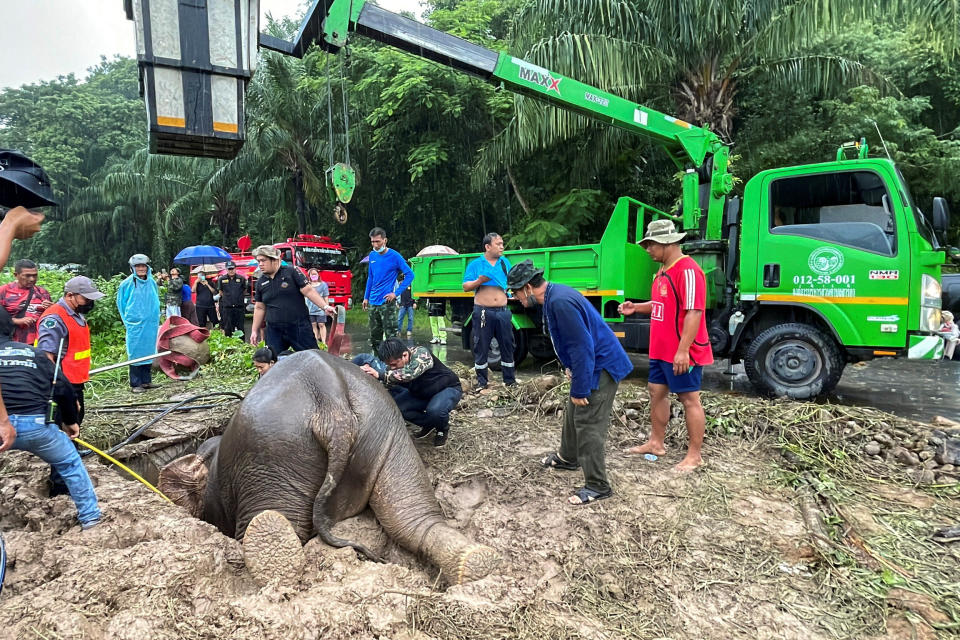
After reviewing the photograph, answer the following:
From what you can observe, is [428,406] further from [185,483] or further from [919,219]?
[919,219]

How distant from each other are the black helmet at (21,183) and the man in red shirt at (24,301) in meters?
4.08

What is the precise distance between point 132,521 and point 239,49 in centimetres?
252

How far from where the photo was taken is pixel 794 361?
6.15m

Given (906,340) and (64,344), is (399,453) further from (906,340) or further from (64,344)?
(906,340)

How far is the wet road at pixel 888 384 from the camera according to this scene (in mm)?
6254

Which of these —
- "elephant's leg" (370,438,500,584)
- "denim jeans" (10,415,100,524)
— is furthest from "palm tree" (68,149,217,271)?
A: "elephant's leg" (370,438,500,584)

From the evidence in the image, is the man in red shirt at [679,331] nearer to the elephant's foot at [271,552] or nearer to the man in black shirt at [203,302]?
the elephant's foot at [271,552]

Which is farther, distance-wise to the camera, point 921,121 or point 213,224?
point 213,224

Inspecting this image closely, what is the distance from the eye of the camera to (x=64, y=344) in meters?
4.20

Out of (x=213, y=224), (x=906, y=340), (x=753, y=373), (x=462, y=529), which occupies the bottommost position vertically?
(x=462, y=529)

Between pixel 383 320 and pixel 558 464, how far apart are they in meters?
3.28

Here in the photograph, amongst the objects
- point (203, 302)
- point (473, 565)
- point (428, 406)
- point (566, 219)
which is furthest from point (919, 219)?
point (203, 302)

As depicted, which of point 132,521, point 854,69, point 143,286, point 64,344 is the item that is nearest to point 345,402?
point 132,521

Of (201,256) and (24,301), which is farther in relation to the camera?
(201,256)
